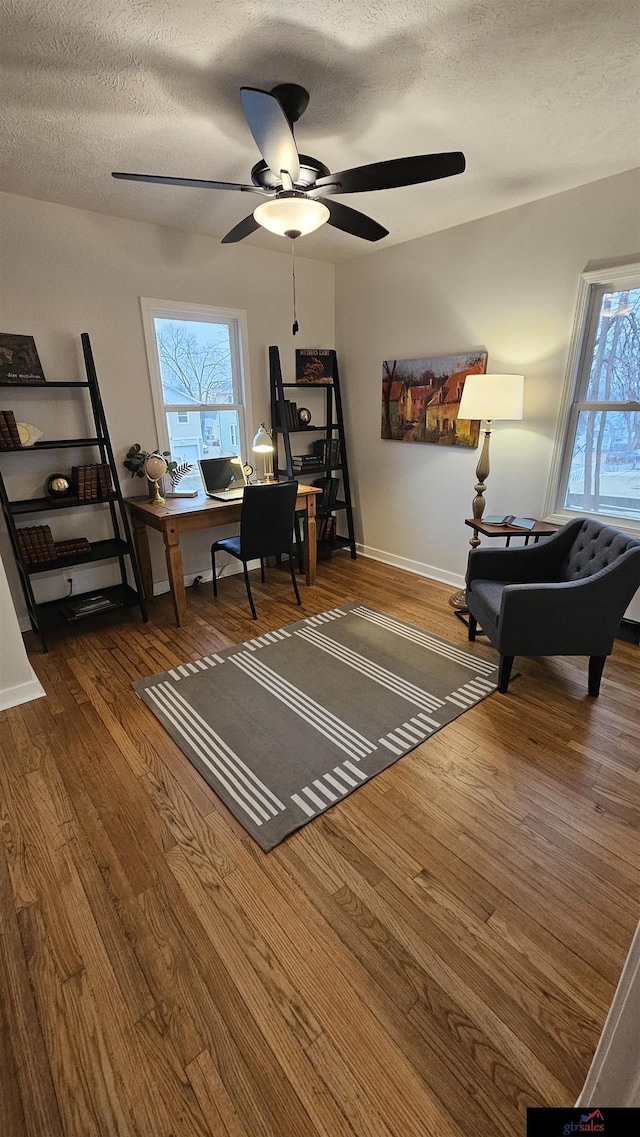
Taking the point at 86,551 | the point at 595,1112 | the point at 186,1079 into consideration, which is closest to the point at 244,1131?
the point at 186,1079

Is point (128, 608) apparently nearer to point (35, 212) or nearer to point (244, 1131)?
point (35, 212)

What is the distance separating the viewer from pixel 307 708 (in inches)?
91.0

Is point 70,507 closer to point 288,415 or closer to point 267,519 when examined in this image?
point 267,519

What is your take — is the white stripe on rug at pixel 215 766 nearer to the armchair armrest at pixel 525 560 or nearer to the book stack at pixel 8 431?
the book stack at pixel 8 431

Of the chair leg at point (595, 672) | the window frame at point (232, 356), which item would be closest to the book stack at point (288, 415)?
the window frame at point (232, 356)

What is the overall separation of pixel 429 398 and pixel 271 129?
2.35 metres

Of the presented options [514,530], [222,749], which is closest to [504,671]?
[514,530]

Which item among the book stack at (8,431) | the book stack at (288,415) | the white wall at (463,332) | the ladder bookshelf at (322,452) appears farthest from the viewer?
the ladder bookshelf at (322,452)

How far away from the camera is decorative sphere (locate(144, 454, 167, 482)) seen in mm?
3227

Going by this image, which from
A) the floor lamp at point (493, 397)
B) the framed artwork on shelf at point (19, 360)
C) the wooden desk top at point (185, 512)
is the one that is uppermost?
the framed artwork on shelf at point (19, 360)

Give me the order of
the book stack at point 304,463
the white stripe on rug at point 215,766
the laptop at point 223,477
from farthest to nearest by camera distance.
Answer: the book stack at point 304,463
the laptop at point 223,477
the white stripe on rug at point 215,766

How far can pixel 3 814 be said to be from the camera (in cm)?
174

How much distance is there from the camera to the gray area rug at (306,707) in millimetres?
1840

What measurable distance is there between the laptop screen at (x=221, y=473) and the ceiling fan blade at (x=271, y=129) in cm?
198
